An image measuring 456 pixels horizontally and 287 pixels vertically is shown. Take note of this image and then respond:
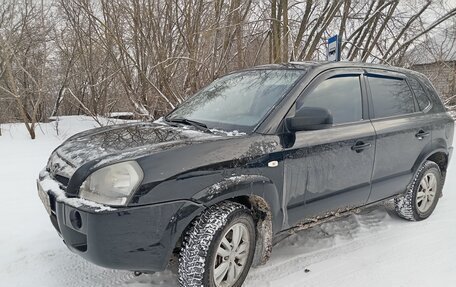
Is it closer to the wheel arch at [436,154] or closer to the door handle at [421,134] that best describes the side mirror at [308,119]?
the door handle at [421,134]

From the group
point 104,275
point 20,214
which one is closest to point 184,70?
point 20,214

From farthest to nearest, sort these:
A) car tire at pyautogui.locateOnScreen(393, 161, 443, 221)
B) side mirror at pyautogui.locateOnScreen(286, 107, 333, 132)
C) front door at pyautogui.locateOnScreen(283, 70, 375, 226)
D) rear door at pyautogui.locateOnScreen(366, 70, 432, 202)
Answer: car tire at pyautogui.locateOnScreen(393, 161, 443, 221), rear door at pyautogui.locateOnScreen(366, 70, 432, 202), front door at pyautogui.locateOnScreen(283, 70, 375, 226), side mirror at pyautogui.locateOnScreen(286, 107, 333, 132)

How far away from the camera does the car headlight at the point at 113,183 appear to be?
7.01 feet

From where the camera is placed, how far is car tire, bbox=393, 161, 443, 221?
399 centimetres

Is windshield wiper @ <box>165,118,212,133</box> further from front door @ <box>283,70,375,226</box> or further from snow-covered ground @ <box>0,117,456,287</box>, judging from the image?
snow-covered ground @ <box>0,117,456,287</box>

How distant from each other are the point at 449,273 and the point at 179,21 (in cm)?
699

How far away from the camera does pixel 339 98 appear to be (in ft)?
10.8

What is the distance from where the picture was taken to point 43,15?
12234 millimetres

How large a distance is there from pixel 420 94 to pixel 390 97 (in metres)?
0.63

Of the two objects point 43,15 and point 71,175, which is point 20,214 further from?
point 43,15

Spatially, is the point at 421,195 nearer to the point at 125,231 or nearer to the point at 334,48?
the point at 334,48

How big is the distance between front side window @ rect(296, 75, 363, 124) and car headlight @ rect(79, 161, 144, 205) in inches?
58.8

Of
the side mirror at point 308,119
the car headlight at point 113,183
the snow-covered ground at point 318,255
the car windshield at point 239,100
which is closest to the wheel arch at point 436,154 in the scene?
the snow-covered ground at point 318,255

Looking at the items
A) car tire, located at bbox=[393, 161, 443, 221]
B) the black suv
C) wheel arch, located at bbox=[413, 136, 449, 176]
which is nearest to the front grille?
the black suv
